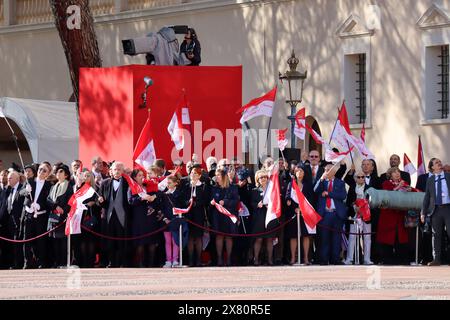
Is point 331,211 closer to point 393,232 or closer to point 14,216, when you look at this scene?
point 393,232

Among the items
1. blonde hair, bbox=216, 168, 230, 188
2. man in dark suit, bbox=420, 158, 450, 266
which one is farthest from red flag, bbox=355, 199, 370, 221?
blonde hair, bbox=216, 168, 230, 188

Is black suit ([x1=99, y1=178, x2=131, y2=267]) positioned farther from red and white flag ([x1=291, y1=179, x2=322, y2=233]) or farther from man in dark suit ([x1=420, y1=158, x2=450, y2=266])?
man in dark suit ([x1=420, y1=158, x2=450, y2=266])

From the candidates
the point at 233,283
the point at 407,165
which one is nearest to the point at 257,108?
the point at 407,165

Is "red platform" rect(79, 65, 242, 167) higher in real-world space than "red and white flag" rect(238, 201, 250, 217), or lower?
higher

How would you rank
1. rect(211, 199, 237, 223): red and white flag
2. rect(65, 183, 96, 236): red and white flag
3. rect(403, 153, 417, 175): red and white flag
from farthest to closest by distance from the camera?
rect(403, 153, 417, 175): red and white flag < rect(211, 199, 237, 223): red and white flag < rect(65, 183, 96, 236): red and white flag

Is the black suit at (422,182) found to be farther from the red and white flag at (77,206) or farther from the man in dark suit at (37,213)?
the man in dark suit at (37,213)

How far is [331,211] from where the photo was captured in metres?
27.3

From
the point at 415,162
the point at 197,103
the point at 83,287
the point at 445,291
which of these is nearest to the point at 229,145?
the point at 197,103

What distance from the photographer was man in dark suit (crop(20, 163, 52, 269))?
27.6 metres

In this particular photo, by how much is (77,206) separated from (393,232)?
5.11 meters

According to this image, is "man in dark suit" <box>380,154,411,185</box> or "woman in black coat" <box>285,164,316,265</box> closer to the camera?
"woman in black coat" <box>285,164,316,265</box>

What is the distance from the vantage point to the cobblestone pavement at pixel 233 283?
720 inches

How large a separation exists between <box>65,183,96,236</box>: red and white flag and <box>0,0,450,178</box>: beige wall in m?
10.3

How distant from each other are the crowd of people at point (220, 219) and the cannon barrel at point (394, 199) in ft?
0.46
